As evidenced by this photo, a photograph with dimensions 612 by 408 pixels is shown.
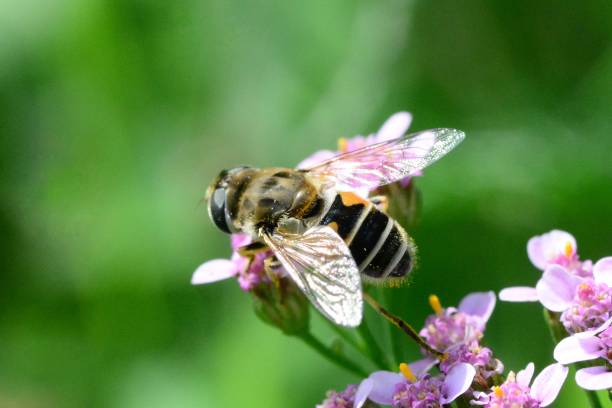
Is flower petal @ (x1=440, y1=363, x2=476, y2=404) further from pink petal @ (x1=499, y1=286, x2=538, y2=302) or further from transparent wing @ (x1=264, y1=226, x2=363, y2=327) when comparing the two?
transparent wing @ (x1=264, y1=226, x2=363, y2=327)

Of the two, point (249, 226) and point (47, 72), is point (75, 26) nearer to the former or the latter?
point (47, 72)

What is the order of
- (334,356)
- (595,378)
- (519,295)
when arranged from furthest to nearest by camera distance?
(334,356) → (519,295) → (595,378)

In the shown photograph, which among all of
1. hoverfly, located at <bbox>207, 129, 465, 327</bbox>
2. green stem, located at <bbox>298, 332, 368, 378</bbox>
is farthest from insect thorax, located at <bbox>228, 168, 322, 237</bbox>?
green stem, located at <bbox>298, 332, 368, 378</bbox>

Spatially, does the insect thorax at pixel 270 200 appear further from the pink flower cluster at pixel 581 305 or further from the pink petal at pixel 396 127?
the pink flower cluster at pixel 581 305

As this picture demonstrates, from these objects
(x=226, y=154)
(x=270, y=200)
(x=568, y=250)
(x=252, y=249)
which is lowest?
(x=568, y=250)

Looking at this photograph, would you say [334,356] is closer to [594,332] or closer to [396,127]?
[396,127]

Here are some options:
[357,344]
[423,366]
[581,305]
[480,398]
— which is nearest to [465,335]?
[423,366]

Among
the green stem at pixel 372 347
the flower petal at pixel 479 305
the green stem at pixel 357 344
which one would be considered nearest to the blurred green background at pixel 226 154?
the green stem at pixel 357 344
